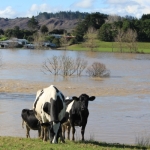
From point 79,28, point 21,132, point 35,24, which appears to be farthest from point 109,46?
point 21,132

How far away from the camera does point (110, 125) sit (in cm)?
1953

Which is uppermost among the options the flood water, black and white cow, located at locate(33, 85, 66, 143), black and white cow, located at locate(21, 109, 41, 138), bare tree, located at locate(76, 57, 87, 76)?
black and white cow, located at locate(33, 85, 66, 143)

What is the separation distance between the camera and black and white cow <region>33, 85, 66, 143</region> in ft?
37.7

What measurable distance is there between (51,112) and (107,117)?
1044 centimetres

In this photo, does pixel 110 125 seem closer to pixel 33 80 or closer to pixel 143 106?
pixel 143 106

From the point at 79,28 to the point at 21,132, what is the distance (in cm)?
12562

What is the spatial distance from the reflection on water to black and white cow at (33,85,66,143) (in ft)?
11.3

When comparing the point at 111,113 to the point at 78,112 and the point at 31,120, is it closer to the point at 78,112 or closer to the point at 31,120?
the point at 31,120

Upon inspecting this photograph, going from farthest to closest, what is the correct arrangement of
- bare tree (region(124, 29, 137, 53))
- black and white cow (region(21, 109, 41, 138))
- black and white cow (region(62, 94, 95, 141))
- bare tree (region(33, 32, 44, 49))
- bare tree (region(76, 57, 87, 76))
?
bare tree (region(33, 32, 44, 49))
bare tree (region(124, 29, 137, 53))
bare tree (region(76, 57, 87, 76))
black and white cow (region(21, 109, 41, 138))
black and white cow (region(62, 94, 95, 141))

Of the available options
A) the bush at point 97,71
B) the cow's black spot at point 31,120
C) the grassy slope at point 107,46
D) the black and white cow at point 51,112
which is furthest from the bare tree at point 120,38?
the black and white cow at point 51,112

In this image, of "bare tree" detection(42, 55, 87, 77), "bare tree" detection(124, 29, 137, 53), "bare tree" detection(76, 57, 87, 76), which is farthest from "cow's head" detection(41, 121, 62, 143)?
"bare tree" detection(124, 29, 137, 53)

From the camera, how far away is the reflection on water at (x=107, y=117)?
56.6 feet

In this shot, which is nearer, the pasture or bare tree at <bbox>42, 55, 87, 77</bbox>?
bare tree at <bbox>42, 55, 87, 77</bbox>

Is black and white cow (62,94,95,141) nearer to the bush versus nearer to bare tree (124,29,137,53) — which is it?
the bush
